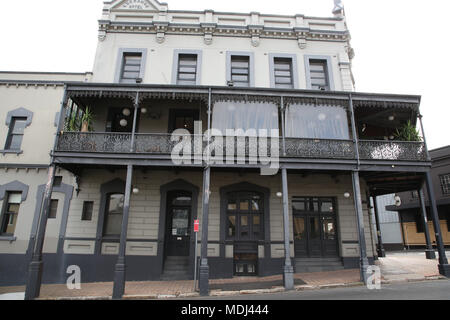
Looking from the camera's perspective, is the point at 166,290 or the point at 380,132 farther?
the point at 380,132

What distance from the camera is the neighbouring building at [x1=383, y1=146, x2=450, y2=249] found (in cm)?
2073

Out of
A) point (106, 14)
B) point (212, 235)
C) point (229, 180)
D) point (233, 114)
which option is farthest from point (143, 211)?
point (106, 14)

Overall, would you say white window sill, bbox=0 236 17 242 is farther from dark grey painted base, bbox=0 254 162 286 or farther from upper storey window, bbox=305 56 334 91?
upper storey window, bbox=305 56 334 91

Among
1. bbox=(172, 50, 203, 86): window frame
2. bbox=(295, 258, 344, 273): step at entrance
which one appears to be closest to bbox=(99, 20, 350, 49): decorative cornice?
bbox=(172, 50, 203, 86): window frame

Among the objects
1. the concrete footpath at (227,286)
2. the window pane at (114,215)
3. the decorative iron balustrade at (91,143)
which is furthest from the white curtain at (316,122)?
the window pane at (114,215)

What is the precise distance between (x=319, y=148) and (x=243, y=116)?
11.0 feet

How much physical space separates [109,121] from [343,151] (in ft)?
33.7

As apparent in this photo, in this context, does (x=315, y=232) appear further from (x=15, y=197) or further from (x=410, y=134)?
(x=15, y=197)

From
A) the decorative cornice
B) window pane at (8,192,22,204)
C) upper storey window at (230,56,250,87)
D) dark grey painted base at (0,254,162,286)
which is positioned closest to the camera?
dark grey painted base at (0,254,162,286)

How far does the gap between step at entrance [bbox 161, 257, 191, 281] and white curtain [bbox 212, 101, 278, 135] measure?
19.1 feet

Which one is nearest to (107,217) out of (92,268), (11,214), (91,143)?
(92,268)

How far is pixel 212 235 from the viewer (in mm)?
10930

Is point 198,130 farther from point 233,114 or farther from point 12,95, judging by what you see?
point 12,95

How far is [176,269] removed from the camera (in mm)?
10656
